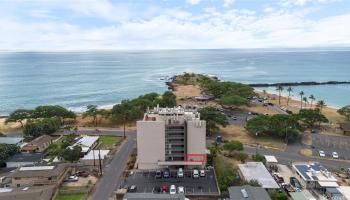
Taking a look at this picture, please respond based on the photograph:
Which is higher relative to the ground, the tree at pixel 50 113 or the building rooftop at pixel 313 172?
the tree at pixel 50 113

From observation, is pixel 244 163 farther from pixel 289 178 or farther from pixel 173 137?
pixel 173 137

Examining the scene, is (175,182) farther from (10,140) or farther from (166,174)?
(10,140)

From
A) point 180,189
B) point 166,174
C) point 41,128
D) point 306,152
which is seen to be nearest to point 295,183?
point 306,152

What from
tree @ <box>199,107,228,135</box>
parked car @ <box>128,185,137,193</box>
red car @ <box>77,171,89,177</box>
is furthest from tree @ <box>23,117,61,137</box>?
parked car @ <box>128,185,137,193</box>

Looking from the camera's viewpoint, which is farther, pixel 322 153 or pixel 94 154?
pixel 322 153

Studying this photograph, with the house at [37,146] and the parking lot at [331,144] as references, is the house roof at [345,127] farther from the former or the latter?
the house at [37,146]

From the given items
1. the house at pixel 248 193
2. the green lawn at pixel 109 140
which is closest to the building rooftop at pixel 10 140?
the green lawn at pixel 109 140
